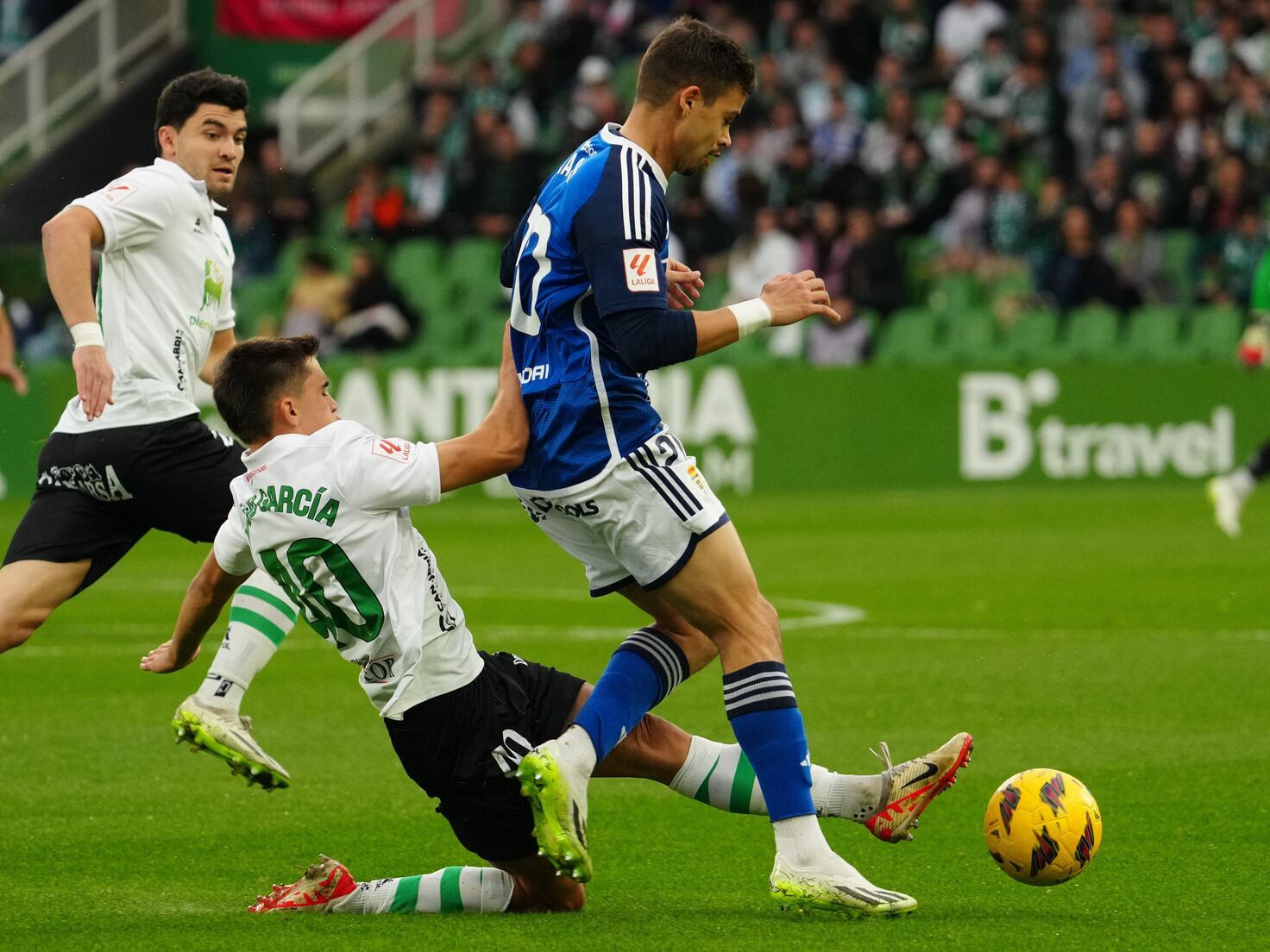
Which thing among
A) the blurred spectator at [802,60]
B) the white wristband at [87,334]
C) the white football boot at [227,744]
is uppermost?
the blurred spectator at [802,60]

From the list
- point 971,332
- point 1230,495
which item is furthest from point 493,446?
point 971,332

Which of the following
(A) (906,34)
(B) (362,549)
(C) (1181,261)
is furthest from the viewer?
(A) (906,34)

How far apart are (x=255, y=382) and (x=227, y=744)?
95 cm

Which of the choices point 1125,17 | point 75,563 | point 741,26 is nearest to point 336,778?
point 75,563

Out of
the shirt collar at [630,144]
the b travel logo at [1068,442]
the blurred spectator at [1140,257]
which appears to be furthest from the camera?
the blurred spectator at [1140,257]

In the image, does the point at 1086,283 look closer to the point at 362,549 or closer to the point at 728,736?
the point at 728,736

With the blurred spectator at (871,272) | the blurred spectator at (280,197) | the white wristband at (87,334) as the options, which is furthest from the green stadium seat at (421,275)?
the white wristband at (87,334)

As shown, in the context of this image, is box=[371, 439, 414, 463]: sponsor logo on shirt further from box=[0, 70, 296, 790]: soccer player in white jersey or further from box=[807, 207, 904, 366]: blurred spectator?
box=[807, 207, 904, 366]: blurred spectator

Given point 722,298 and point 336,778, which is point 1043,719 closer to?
point 336,778

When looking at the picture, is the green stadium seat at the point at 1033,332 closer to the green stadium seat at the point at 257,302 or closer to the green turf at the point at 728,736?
the green turf at the point at 728,736

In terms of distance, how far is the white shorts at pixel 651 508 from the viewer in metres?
5.05

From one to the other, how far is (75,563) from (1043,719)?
149 inches

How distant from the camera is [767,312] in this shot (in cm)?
508

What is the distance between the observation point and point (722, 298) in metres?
20.2
